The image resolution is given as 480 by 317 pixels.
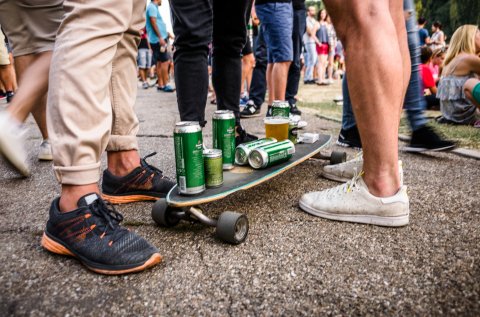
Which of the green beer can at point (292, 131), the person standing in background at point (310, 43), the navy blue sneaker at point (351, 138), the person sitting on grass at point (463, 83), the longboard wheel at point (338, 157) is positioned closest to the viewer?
the green beer can at point (292, 131)

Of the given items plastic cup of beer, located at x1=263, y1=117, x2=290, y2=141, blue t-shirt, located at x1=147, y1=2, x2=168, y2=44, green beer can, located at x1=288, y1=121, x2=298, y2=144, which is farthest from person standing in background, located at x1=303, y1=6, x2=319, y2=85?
plastic cup of beer, located at x1=263, y1=117, x2=290, y2=141

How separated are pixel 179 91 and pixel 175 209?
29.4 inches

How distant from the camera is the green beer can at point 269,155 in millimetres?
1661

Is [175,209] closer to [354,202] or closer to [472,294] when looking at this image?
[354,202]

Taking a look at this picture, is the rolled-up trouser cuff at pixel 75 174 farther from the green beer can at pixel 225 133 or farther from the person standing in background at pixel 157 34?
the person standing in background at pixel 157 34

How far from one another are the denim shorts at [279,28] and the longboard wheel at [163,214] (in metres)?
2.59

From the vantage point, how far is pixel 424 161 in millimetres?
2451

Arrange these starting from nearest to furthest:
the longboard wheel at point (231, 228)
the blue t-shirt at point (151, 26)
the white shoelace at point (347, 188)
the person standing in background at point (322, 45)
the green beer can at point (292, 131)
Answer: the longboard wheel at point (231, 228)
the white shoelace at point (347, 188)
the green beer can at point (292, 131)
the blue t-shirt at point (151, 26)
the person standing in background at point (322, 45)

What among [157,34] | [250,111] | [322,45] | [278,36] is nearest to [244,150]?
[278,36]

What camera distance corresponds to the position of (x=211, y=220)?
1.36 m

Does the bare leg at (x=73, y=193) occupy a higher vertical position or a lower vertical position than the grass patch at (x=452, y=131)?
higher

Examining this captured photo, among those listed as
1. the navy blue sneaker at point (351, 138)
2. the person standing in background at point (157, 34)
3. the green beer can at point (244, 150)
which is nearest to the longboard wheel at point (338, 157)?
the navy blue sneaker at point (351, 138)

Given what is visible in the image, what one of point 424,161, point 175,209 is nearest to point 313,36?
point 424,161

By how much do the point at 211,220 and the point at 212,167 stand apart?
0.21 meters
